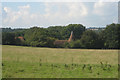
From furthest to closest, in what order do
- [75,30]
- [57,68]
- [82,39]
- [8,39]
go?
[75,30]
[82,39]
[8,39]
[57,68]

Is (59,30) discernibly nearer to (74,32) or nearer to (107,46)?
(74,32)

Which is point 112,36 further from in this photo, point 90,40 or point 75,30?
point 75,30

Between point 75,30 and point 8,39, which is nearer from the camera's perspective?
point 8,39

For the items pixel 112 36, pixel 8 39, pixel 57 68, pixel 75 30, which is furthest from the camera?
pixel 75 30

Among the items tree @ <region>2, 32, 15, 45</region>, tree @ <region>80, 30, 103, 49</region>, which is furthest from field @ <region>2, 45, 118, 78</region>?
tree @ <region>80, 30, 103, 49</region>

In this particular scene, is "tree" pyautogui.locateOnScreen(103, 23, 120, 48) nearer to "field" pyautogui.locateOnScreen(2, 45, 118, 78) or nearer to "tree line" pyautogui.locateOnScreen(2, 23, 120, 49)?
"tree line" pyautogui.locateOnScreen(2, 23, 120, 49)

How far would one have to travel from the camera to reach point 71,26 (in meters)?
54.8

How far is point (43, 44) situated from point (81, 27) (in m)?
15.3

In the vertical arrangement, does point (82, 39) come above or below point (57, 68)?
above

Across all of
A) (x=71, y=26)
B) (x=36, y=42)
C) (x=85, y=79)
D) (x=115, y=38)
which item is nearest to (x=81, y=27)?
(x=71, y=26)

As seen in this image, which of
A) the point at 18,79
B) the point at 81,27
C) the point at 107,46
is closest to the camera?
the point at 18,79

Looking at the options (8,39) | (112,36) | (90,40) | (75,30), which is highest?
(75,30)

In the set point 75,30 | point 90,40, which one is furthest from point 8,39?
point 75,30

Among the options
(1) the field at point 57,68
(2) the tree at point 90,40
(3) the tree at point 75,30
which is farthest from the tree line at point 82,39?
(1) the field at point 57,68
